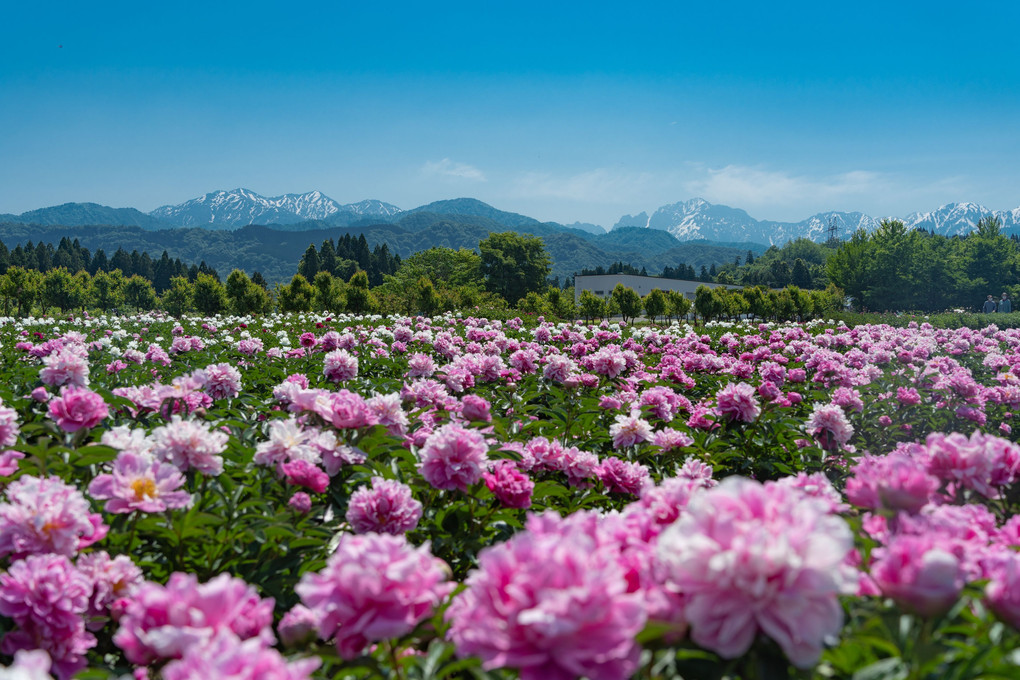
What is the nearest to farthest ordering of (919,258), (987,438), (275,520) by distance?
(987,438) → (275,520) → (919,258)

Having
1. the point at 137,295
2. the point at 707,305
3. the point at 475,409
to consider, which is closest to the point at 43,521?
the point at 475,409

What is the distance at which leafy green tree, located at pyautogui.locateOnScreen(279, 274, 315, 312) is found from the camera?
31203 mm

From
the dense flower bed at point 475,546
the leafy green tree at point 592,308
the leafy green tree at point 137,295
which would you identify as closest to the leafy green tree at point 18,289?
the leafy green tree at point 592,308

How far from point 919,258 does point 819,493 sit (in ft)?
223

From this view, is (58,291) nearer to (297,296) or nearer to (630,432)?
(297,296)

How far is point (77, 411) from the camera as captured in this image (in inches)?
94.0

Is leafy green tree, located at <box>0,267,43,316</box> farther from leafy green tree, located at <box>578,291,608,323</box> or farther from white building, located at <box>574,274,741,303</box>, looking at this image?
white building, located at <box>574,274,741,303</box>

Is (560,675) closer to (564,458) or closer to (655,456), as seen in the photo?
(564,458)

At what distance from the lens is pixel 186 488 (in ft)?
7.00

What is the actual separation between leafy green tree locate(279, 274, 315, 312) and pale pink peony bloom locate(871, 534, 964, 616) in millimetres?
32208

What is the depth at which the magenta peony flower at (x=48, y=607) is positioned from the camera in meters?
1.49

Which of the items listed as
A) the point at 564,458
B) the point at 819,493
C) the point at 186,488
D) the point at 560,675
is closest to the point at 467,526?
the point at 564,458

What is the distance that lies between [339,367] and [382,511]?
2.06 metres

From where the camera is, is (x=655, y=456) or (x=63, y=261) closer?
(x=655, y=456)
